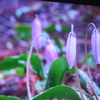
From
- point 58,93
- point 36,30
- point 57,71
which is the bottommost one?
point 58,93

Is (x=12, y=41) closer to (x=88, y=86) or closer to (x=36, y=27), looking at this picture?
(x=36, y=27)

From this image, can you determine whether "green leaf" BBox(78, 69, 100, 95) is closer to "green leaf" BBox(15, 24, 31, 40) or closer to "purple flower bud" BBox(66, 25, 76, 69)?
"purple flower bud" BBox(66, 25, 76, 69)

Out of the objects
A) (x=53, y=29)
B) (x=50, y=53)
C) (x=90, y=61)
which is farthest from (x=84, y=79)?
(x=53, y=29)

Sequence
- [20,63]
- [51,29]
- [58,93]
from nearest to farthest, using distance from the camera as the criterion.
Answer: [58,93] < [20,63] < [51,29]

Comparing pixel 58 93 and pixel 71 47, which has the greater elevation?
pixel 71 47

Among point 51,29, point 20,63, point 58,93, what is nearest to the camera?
point 58,93

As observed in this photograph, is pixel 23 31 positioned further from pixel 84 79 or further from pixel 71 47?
pixel 84 79

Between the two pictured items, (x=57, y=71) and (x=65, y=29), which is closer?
(x=57, y=71)
